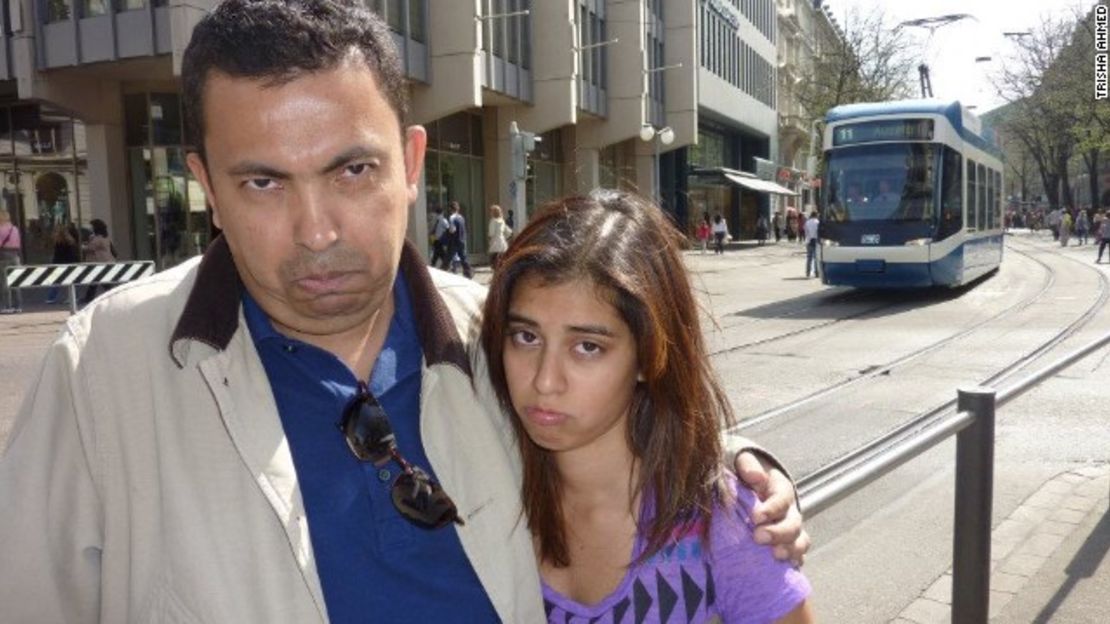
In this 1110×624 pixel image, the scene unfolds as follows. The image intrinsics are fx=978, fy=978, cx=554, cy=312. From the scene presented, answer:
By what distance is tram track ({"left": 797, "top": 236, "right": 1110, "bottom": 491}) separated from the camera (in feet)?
8.12

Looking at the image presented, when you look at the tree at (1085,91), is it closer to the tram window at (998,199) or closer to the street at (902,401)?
the tram window at (998,199)

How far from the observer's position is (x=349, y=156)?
62.9 inches

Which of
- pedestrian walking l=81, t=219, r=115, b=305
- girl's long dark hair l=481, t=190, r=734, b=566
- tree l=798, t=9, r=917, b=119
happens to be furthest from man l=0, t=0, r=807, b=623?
tree l=798, t=9, r=917, b=119

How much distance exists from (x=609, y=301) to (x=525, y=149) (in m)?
16.2

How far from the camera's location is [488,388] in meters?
1.86

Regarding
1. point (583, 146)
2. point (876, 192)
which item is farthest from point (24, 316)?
point (583, 146)

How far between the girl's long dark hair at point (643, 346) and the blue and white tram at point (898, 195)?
14635 millimetres

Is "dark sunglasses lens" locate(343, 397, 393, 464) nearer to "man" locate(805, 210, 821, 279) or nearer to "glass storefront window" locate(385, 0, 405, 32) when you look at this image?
"glass storefront window" locate(385, 0, 405, 32)

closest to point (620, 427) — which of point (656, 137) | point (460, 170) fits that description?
point (460, 170)

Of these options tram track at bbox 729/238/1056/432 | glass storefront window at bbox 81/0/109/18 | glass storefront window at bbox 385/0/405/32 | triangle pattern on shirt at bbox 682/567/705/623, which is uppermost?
glass storefront window at bbox 385/0/405/32

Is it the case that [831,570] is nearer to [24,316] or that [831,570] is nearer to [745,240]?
[24,316]

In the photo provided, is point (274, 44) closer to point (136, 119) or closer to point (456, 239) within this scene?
point (456, 239)

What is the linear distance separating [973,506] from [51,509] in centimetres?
263

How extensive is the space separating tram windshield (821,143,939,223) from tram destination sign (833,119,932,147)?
11 centimetres
